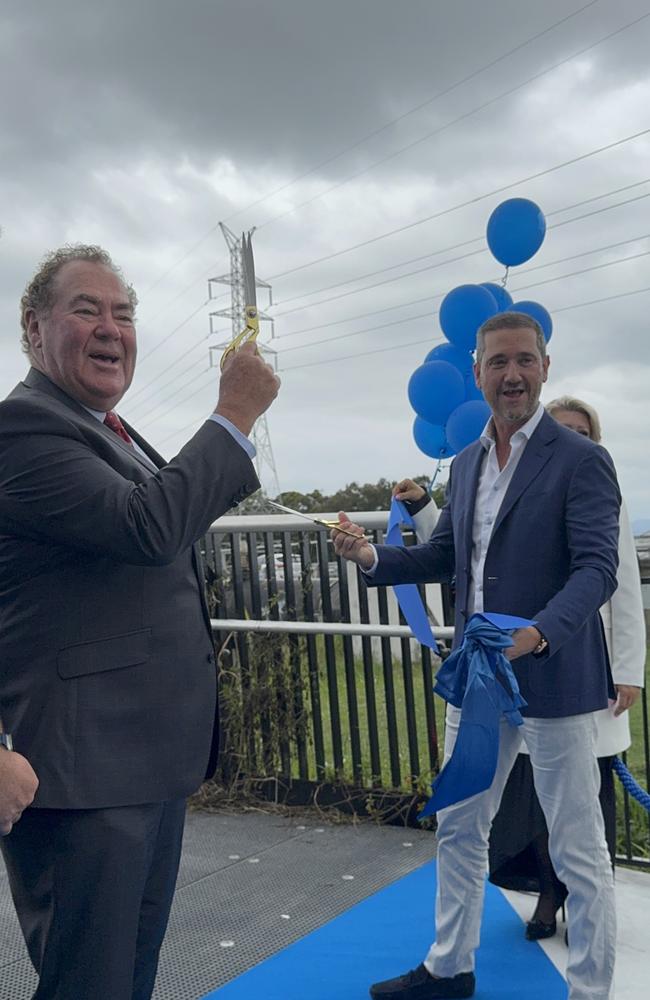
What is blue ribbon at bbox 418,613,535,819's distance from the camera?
226 centimetres

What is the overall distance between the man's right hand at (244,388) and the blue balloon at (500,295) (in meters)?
4.26

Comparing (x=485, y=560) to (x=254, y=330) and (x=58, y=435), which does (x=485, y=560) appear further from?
(x=58, y=435)

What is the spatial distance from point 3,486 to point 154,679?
478 millimetres

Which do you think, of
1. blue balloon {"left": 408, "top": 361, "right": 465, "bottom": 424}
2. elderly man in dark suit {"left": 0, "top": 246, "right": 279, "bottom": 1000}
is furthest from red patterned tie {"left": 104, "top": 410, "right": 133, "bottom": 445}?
blue balloon {"left": 408, "top": 361, "right": 465, "bottom": 424}

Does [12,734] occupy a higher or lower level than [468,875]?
higher

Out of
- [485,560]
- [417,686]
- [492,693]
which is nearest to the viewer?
[492,693]

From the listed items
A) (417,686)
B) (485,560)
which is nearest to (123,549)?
(485,560)

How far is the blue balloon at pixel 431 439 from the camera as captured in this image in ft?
20.1

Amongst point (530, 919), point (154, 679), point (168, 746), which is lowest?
point (530, 919)

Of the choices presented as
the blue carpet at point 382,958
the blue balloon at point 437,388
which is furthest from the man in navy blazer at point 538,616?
the blue balloon at point 437,388

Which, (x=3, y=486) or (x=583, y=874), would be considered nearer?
(x=3, y=486)

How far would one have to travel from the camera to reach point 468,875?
2660mm

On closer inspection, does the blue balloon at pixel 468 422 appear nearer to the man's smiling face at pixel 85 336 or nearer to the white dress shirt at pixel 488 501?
the white dress shirt at pixel 488 501

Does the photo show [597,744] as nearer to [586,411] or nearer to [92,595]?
[586,411]
